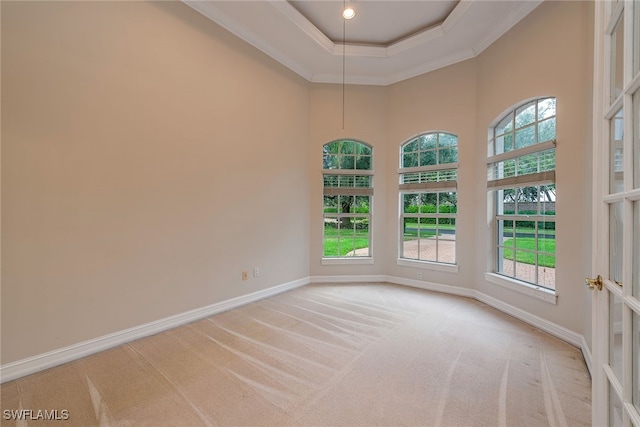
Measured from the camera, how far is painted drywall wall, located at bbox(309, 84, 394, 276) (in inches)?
187

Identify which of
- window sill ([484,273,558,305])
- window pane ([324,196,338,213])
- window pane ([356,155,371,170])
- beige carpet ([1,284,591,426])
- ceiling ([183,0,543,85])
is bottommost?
beige carpet ([1,284,591,426])

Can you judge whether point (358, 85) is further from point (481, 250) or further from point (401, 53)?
point (481, 250)

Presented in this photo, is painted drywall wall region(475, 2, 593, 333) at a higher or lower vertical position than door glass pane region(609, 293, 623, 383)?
higher

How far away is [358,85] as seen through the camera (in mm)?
4770

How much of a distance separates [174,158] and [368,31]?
3.12 metres

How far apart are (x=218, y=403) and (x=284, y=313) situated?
1587 mm

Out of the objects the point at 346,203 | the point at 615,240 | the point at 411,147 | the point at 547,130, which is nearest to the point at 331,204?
the point at 346,203

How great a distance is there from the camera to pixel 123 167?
2.60 m

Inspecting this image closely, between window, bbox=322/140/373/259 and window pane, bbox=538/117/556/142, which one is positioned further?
window, bbox=322/140/373/259

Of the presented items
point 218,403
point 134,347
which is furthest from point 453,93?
point 134,347

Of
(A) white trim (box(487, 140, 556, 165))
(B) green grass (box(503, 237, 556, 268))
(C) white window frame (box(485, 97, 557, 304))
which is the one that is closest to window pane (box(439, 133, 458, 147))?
(C) white window frame (box(485, 97, 557, 304))

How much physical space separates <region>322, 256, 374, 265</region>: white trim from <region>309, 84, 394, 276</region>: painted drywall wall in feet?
0.18

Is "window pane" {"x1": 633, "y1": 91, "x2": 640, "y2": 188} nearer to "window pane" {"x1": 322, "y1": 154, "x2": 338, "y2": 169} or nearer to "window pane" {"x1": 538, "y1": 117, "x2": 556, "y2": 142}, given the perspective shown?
"window pane" {"x1": 538, "y1": 117, "x2": 556, "y2": 142}

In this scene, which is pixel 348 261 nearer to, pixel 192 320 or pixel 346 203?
pixel 346 203
